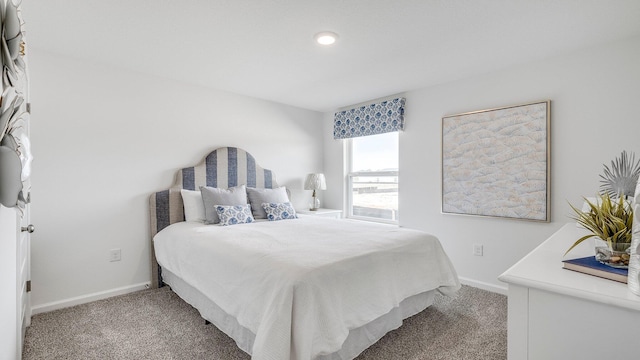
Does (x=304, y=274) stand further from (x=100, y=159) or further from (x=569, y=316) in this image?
(x=100, y=159)

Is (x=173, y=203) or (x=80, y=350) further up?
(x=173, y=203)

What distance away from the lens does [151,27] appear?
2199 mm

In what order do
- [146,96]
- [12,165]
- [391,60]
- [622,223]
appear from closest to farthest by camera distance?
[12,165]
[622,223]
[391,60]
[146,96]

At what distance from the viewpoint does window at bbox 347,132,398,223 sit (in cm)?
412

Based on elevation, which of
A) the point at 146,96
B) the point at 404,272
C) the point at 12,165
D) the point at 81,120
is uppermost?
the point at 146,96

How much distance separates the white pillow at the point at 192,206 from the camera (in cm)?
323

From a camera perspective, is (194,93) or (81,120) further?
(194,93)

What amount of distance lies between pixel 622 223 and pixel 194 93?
12.0ft

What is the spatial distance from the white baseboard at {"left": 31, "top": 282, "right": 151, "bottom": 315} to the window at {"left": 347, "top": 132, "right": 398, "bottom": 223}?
9.38 feet

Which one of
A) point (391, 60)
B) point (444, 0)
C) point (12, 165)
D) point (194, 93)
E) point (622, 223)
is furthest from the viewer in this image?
point (194, 93)

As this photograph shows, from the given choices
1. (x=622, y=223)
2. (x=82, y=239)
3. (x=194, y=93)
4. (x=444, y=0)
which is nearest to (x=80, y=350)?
(x=82, y=239)

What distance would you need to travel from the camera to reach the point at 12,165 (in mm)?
869

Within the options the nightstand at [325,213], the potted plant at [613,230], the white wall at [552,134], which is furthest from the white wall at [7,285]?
the white wall at [552,134]

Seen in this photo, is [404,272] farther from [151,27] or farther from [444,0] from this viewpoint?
[151,27]
